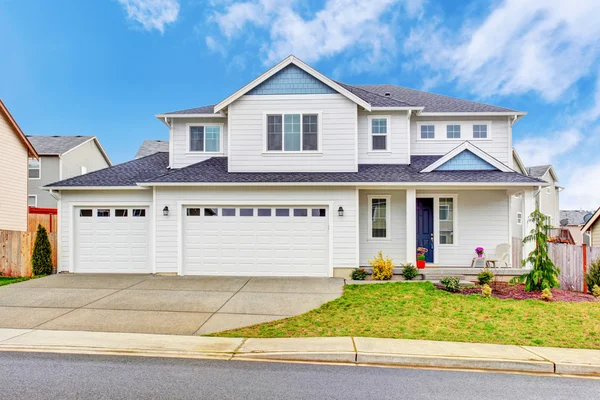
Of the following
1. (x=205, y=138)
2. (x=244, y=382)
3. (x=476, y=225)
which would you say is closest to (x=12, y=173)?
(x=205, y=138)

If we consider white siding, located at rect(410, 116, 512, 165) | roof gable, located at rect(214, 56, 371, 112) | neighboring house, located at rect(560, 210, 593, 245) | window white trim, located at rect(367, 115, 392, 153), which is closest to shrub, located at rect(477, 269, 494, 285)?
window white trim, located at rect(367, 115, 392, 153)

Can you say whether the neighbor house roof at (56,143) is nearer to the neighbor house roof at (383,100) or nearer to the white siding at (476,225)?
the neighbor house roof at (383,100)

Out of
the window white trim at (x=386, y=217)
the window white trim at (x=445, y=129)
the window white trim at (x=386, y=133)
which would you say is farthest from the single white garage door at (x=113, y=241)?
the window white trim at (x=445, y=129)

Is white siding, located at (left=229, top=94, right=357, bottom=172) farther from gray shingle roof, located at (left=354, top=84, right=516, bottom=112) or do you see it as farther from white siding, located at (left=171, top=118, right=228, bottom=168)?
gray shingle roof, located at (left=354, top=84, right=516, bottom=112)

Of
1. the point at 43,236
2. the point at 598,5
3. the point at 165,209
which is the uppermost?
the point at 598,5

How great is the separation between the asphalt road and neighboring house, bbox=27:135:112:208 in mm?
25520

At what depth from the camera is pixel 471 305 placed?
9109mm

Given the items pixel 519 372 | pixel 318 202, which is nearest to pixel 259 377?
pixel 519 372

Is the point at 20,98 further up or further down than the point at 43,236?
further up

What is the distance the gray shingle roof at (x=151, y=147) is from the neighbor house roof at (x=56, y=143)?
7666 millimetres

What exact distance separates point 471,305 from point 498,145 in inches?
364

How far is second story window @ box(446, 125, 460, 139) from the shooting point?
52.5 ft

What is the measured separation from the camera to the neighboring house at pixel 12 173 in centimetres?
1852

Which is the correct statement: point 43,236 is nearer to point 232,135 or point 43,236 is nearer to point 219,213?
point 219,213
